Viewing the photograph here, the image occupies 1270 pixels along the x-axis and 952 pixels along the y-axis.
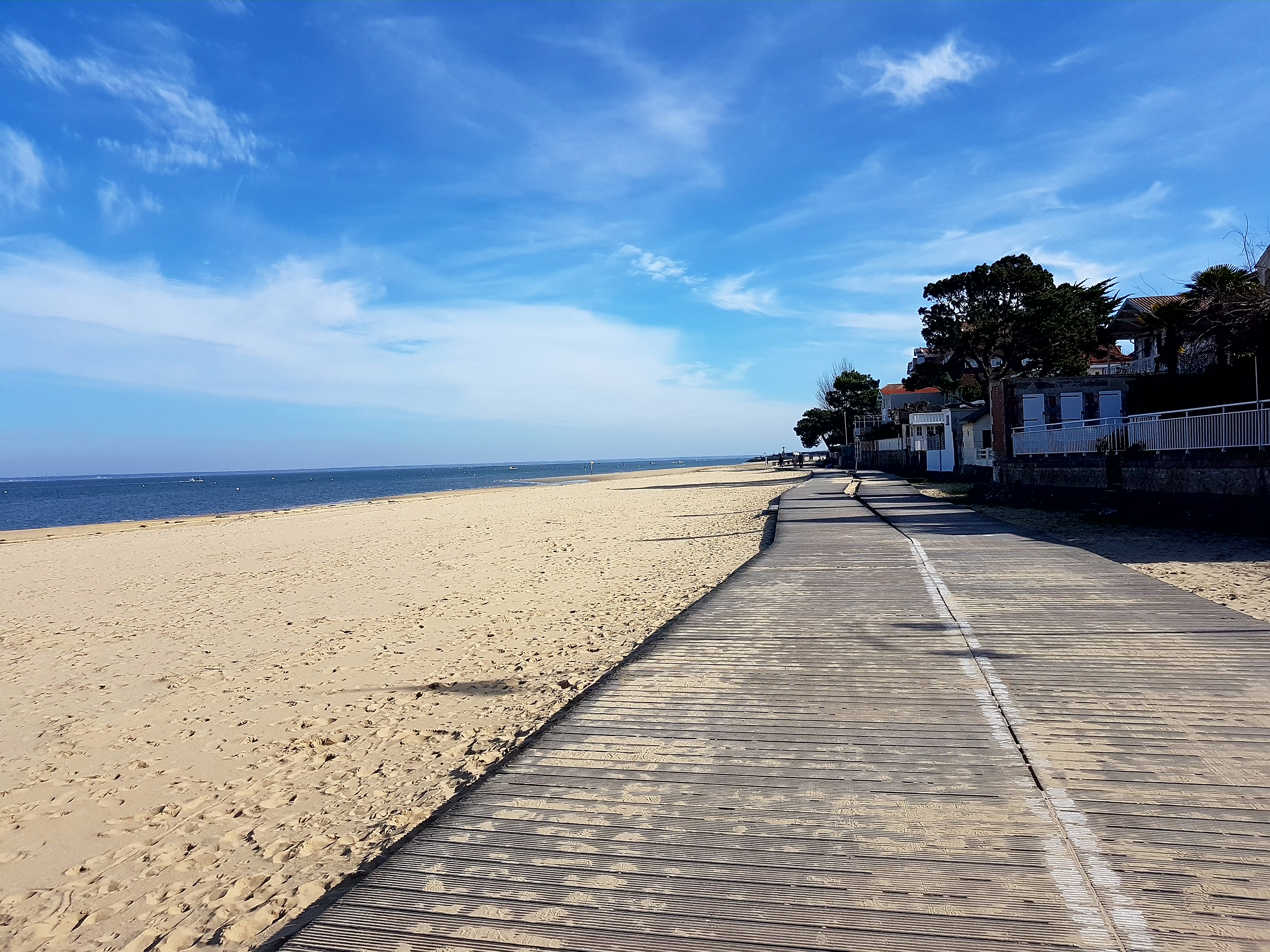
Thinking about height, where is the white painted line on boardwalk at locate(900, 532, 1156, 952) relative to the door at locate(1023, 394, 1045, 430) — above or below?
below

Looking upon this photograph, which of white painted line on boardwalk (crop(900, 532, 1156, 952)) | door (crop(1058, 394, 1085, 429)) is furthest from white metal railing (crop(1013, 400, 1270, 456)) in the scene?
white painted line on boardwalk (crop(900, 532, 1156, 952))

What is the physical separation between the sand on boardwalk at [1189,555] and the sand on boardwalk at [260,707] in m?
5.91

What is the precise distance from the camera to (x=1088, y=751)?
13.3ft

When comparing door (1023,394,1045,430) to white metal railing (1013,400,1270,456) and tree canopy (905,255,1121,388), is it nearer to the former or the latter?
white metal railing (1013,400,1270,456)

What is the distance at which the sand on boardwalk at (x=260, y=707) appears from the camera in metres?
3.77

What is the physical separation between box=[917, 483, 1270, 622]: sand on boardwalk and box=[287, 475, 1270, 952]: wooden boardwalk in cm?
215

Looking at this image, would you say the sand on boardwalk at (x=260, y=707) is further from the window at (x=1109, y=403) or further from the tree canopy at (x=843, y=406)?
the tree canopy at (x=843, y=406)

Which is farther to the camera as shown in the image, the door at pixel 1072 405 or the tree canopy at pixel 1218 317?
the door at pixel 1072 405

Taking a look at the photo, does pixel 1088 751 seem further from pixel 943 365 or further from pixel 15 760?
pixel 943 365

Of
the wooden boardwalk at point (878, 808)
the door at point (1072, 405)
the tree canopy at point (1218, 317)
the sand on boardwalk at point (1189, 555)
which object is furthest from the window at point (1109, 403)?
the wooden boardwalk at point (878, 808)

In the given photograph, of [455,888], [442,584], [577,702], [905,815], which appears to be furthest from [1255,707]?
[442,584]

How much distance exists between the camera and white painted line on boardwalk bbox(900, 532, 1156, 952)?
2.52 meters

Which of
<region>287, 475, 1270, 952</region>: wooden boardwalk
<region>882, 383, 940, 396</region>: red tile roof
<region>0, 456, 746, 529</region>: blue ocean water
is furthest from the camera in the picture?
<region>882, 383, 940, 396</region>: red tile roof

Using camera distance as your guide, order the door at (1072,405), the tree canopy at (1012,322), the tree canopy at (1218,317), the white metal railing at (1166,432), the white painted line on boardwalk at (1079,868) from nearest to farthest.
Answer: the white painted line on boardwalk at (1079,868)
the white metal railing at (1166,432)
the tree canopy at (1218,317)
the door at (1072,405)
the tree canopy at (1012,322)
